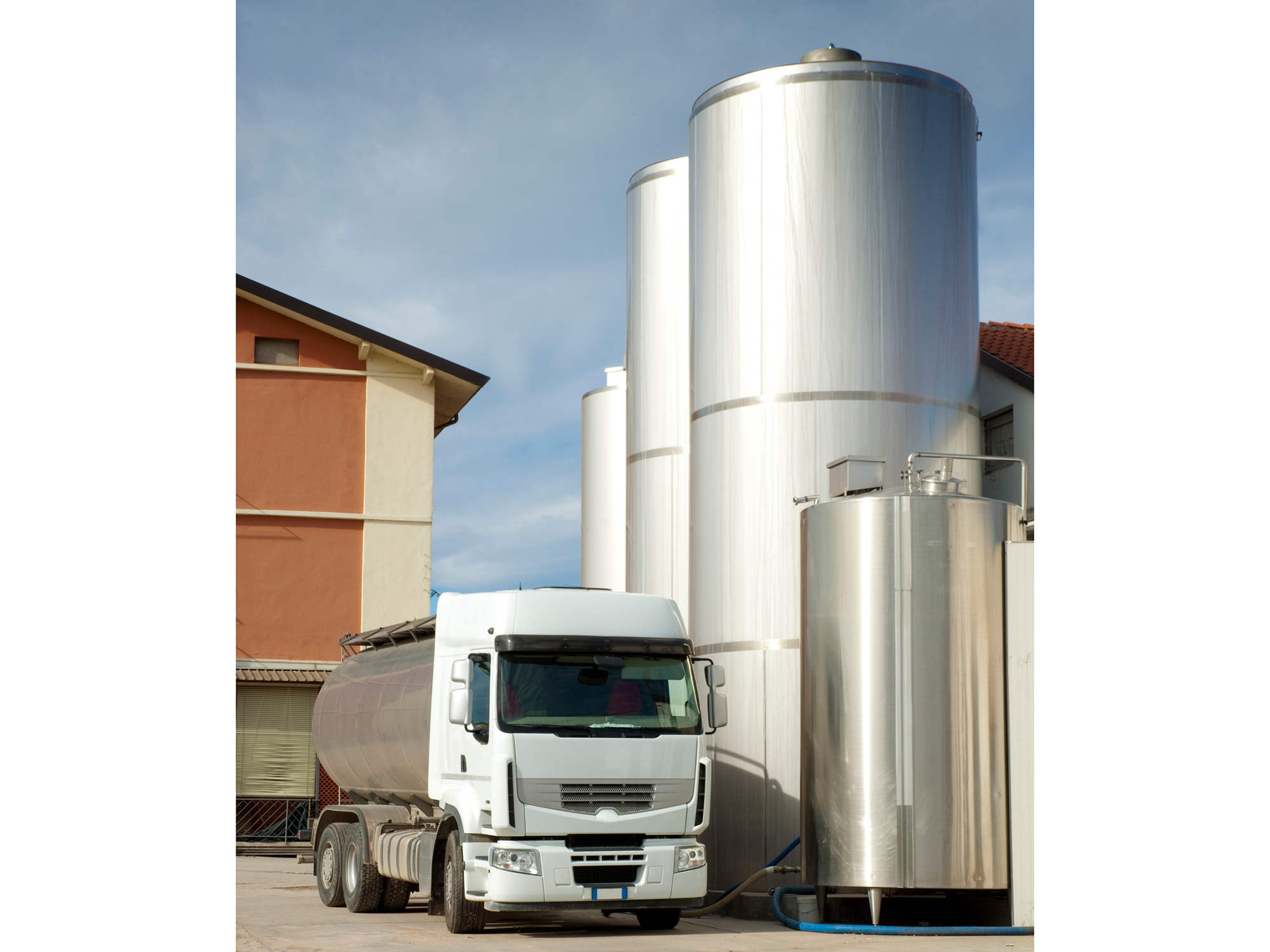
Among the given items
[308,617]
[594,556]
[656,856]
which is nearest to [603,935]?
[656,856]

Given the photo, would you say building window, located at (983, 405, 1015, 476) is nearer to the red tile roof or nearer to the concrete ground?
the red tile roof

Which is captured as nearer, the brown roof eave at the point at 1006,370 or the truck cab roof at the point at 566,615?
the truck cab roof at the point at 566,615

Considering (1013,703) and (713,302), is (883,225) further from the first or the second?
(1013,703)

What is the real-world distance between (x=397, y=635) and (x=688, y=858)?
532 centimetres

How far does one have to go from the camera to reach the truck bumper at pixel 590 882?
1355 cm

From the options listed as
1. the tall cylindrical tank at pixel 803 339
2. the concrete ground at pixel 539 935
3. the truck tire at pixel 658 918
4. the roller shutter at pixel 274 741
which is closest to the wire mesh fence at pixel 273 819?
the roller shutter at pixel 274 741

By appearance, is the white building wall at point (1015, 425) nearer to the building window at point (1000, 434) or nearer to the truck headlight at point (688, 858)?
the building window at point (1000, 434)

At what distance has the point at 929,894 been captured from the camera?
15.2m

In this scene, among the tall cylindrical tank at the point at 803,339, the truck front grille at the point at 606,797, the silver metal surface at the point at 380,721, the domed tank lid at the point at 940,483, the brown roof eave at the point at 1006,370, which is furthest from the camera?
the brown roof eave at the point at 1006,370

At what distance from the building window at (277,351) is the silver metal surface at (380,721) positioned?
12041 millimetres

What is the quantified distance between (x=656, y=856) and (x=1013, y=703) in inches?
153

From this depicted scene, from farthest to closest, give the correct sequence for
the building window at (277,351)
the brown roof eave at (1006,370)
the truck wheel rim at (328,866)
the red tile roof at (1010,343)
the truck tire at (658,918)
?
the building window at (277,351)
the red tile roof at (1010,343)
the brown roof eave at (1006,370)
the truck wheel rim at (328,866)
the truck tire at (658,918)
